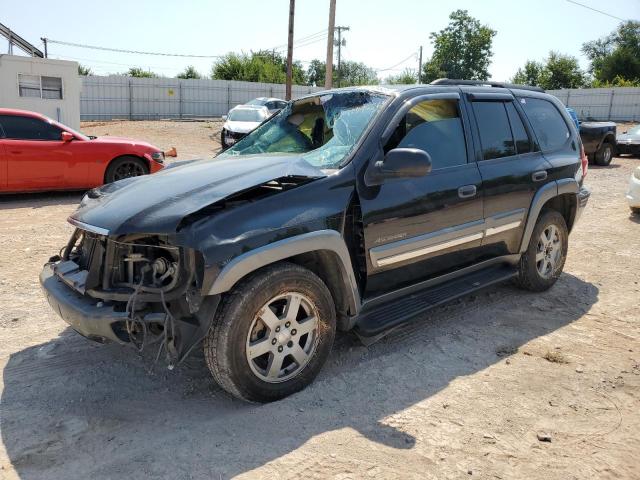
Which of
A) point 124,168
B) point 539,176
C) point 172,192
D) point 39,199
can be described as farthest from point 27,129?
point 539,176

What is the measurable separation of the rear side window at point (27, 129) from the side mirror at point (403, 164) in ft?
24.4

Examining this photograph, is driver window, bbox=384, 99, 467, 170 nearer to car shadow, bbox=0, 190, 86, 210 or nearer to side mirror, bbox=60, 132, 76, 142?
car shadow, bbox=0, 190, 86, 210

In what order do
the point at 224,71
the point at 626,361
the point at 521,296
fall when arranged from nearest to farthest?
the point at 626,361 < the point at 521,296 < the point at 224,71

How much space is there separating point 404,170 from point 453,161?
88cm

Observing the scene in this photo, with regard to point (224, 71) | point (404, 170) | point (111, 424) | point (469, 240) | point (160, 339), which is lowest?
point (111, 424)

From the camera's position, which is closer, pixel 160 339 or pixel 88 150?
pixel 160 339

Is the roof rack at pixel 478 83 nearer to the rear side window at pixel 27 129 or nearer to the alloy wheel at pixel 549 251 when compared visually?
the alloy wheel at pixel 549 251

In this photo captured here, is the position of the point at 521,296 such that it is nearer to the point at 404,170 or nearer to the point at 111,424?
the point at 404,170

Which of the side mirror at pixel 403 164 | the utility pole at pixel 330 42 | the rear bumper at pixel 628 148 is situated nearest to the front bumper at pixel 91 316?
the side mirror at pixel 403 164

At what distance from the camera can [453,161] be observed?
4129mm

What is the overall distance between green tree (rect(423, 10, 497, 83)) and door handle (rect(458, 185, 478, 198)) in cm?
6153

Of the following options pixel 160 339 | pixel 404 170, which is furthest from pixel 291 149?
pixel 160 339

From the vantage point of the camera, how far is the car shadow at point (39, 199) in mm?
8812

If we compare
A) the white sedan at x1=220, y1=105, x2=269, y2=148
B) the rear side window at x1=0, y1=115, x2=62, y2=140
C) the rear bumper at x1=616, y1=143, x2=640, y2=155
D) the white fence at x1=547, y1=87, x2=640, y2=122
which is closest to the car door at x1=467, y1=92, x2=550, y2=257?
the rear side window at x1=0, y1=115, x2=62, y2=140
